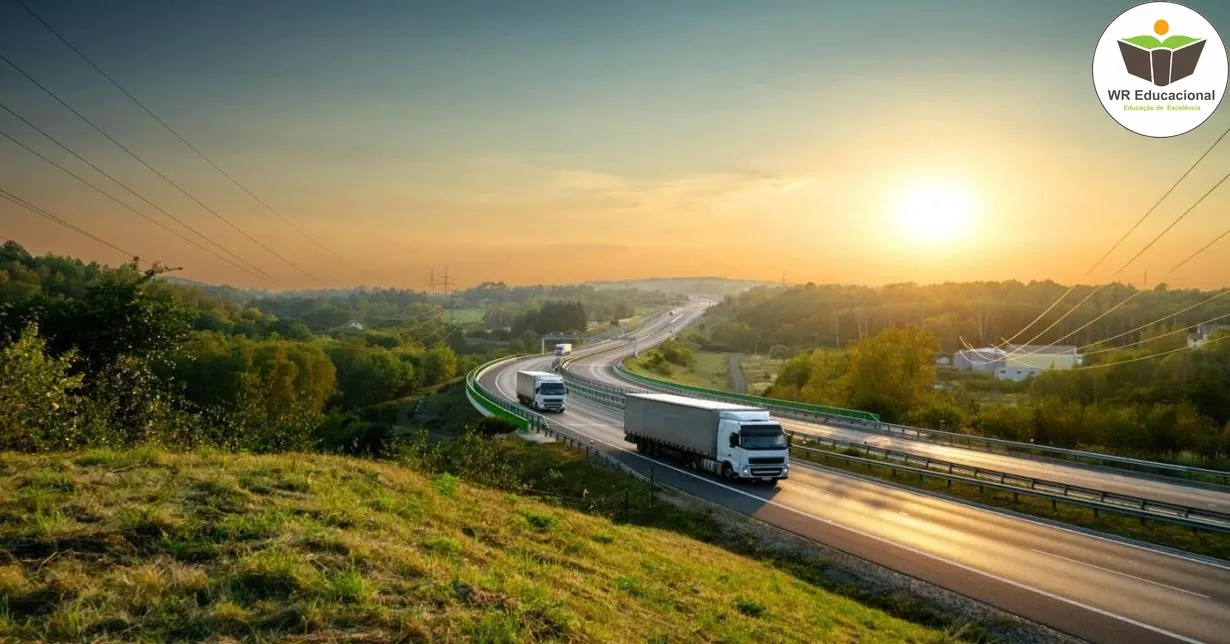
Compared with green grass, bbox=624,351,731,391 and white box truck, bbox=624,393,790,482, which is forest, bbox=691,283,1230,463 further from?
white box truck, bbox=624,393,790,482

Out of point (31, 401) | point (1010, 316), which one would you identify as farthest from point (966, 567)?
point (1010, 316)

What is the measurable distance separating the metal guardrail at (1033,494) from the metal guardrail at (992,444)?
1210 centimetres

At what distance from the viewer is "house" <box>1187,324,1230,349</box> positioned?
3000 inches

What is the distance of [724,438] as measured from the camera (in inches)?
1468

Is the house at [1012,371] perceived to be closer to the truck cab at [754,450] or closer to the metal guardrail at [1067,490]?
the metal guardrail at [1067,490]

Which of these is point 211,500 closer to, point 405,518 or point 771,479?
point 405,518

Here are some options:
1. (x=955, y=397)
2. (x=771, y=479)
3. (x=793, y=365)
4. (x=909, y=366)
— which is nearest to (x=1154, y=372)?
(x=955, y=397)

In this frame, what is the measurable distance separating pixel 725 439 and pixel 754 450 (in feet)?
5.66

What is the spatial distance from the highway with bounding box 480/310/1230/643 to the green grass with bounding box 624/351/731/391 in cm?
8401

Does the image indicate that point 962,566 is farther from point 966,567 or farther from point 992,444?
point 992,444

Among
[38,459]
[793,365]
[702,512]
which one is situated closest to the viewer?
[38,459]

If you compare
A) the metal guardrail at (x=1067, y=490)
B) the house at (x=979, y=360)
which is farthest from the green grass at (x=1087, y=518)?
the house at (x=979, y=360)

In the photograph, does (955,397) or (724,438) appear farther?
(955,397)

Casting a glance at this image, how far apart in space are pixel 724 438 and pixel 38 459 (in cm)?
2893
